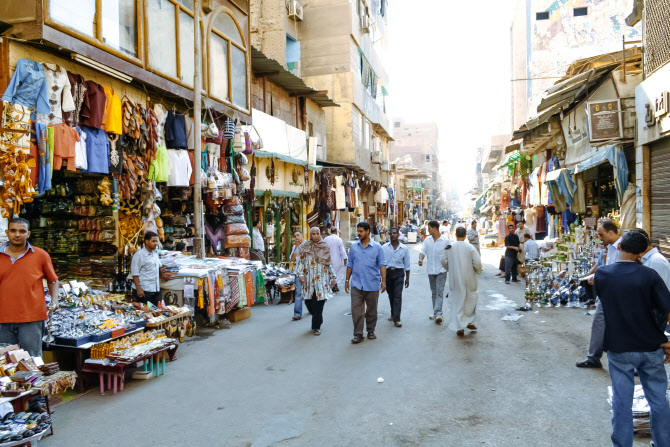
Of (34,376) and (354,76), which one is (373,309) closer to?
(34,376)

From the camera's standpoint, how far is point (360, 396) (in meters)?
5.38

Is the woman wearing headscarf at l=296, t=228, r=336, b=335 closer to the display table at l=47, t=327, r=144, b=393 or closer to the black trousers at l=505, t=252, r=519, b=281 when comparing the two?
the display table at l=47, t=327, r=144, b=393

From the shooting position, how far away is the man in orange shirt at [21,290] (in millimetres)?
4926

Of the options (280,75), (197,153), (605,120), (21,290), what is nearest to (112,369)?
(21,290)

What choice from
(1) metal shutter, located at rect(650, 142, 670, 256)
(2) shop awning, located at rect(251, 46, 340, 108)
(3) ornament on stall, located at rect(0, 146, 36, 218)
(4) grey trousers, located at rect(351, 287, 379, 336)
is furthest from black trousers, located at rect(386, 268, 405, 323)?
(2) shop awning, located at rect(251, 46, 340, 108)

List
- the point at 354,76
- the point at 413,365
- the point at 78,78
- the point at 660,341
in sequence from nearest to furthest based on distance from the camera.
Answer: the point at 660,341 < the point at 413,365 < the point at 78,78 < the point at 354,76

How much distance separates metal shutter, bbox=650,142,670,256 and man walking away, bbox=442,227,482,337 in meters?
4.02

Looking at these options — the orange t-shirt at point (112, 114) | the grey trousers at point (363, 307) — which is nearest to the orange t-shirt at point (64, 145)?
the orange t-shirt at point (112, 114)

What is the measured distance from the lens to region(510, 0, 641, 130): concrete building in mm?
24641

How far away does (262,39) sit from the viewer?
854 inches

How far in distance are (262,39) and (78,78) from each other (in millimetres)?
15118

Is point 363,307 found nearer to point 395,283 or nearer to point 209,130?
point 395,283

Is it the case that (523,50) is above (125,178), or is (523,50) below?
above

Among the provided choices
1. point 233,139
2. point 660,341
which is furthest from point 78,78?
point 660,341
